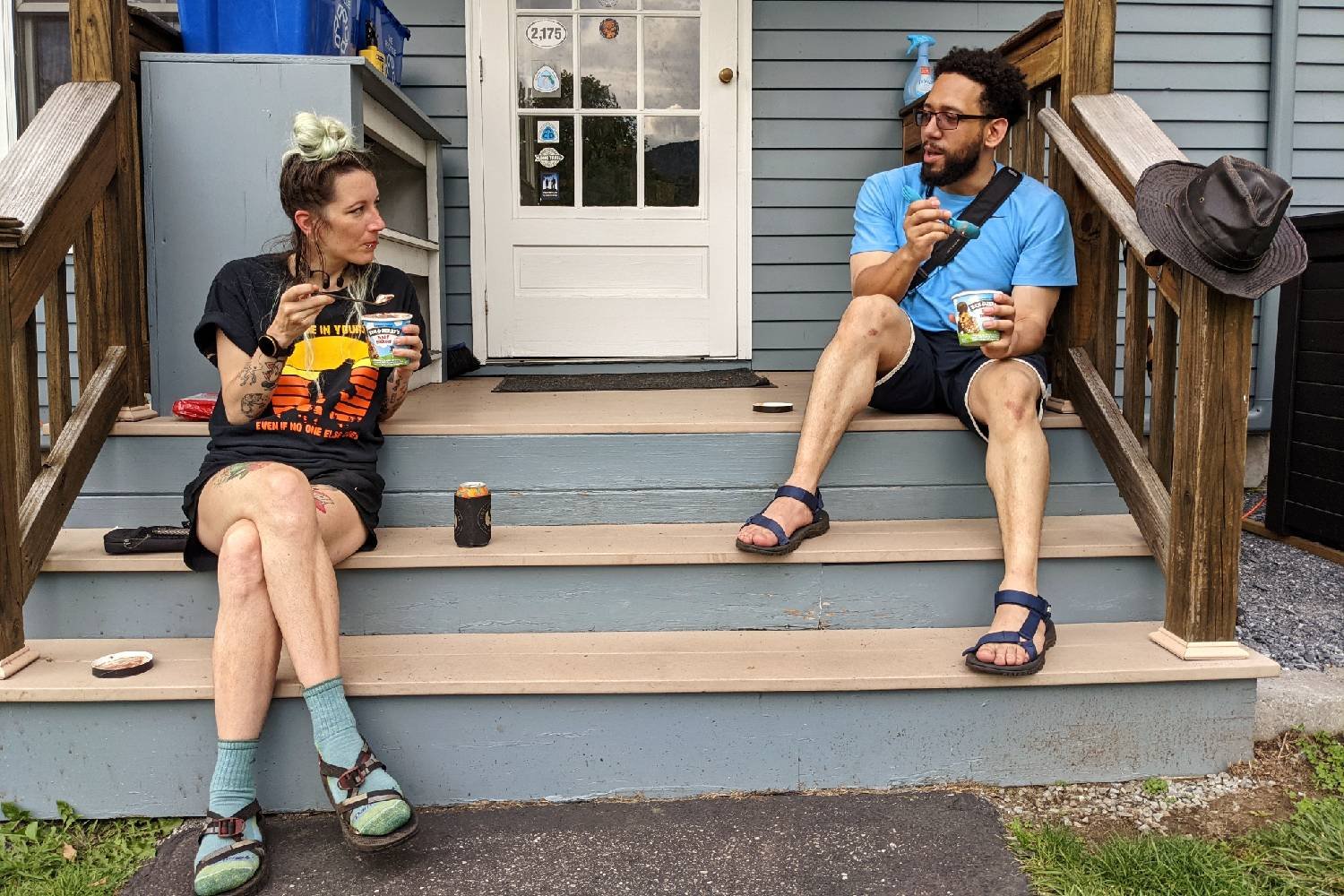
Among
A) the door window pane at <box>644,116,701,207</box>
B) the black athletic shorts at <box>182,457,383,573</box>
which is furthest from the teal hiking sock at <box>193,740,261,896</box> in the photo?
Answer: the door window pane at <box>644,116,701,207</box>

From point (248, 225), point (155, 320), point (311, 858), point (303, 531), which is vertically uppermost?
point (248, 225)

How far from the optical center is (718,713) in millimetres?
2047

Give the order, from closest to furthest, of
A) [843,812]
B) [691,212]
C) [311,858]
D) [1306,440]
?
[311,858] → [843,812] → [1306,440] → [691,212]

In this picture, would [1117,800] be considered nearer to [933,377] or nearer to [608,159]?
[933,377]

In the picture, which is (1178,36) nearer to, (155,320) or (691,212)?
(691,212)

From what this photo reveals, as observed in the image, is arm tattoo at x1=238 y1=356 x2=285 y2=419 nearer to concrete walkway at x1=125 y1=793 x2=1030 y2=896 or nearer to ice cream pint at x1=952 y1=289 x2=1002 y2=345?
concrete walkway at x1=125 y1=793 x2=1030 y2=896

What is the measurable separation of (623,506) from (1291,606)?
6.34 feet

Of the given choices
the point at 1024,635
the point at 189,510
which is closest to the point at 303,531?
the point at 189,510

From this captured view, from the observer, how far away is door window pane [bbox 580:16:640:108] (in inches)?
163

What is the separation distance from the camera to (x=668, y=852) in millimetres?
1870

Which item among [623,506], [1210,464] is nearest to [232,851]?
[623,506]

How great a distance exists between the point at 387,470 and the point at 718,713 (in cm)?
103

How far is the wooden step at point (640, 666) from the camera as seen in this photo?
6.57ft

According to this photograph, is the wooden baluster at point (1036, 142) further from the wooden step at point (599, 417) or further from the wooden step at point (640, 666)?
the wooden step at point (640, 666)
